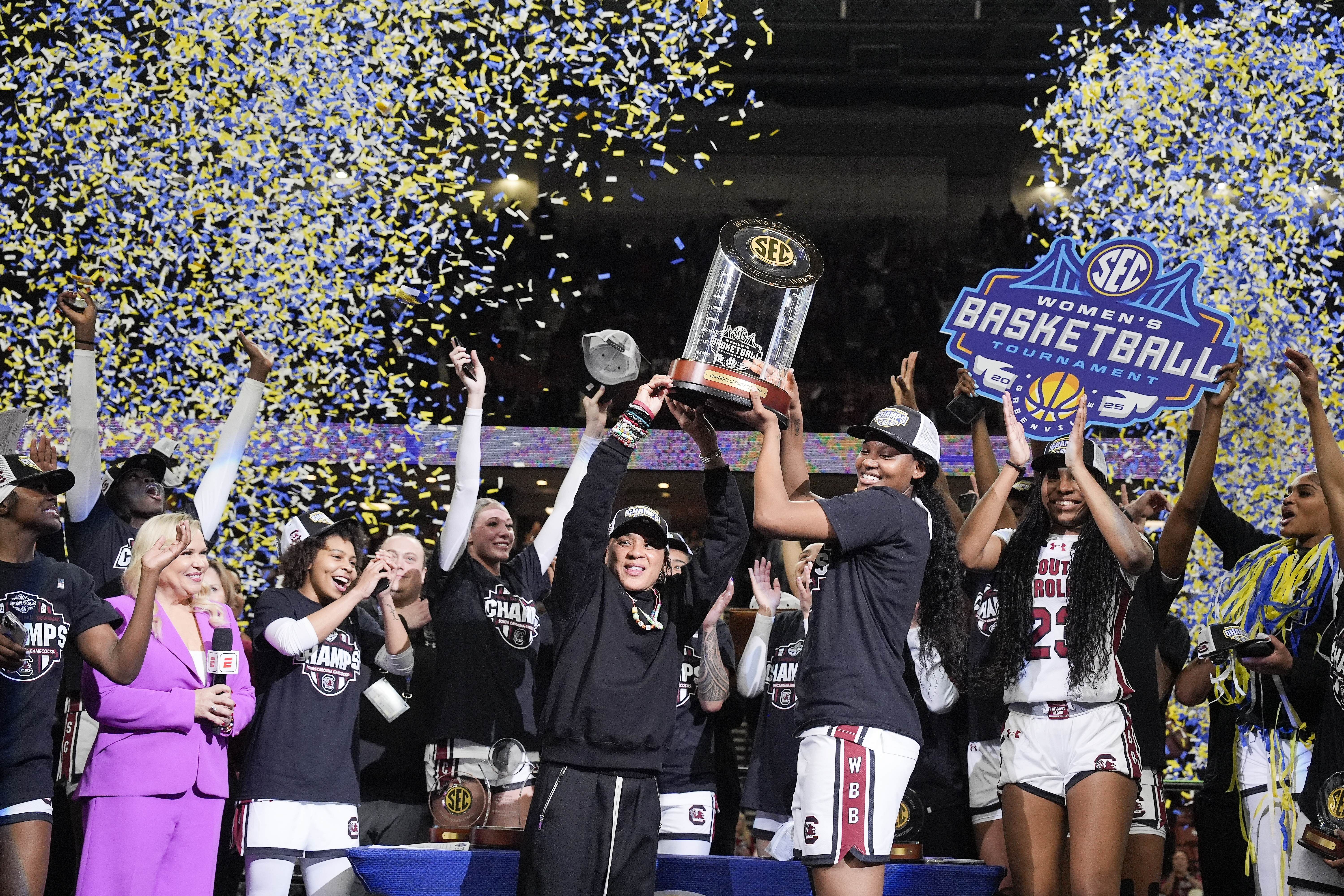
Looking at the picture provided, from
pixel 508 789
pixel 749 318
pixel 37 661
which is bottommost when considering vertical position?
pixel 508 789

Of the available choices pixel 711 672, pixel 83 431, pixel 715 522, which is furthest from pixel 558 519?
pixel 83 431

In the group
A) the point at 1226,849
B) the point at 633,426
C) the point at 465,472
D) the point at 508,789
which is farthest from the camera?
the point at 1226,849

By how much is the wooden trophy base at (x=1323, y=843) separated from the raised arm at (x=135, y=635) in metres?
3.59

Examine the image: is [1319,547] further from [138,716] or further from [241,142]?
[241,142]

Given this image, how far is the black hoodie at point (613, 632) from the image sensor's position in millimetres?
3844

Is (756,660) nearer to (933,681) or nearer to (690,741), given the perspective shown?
(690,741)

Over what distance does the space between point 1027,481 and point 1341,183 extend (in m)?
5.13

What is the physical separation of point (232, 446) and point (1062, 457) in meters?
3.34

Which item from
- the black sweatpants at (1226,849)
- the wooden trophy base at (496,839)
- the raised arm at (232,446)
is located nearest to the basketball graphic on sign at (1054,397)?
the black sweatpants at (1226,849)

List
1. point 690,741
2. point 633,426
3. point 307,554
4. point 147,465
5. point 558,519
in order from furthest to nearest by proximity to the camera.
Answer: point 147,465, point 558,519, point 690,741, point 307,554, point 633,426

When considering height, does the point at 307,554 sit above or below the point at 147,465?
below

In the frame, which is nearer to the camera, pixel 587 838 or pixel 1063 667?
pixel 587 838

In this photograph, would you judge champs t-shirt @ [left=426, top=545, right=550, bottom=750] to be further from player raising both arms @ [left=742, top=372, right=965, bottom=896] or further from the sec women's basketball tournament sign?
the sec women's basketball tournament sign

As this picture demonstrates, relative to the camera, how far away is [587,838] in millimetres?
3779
